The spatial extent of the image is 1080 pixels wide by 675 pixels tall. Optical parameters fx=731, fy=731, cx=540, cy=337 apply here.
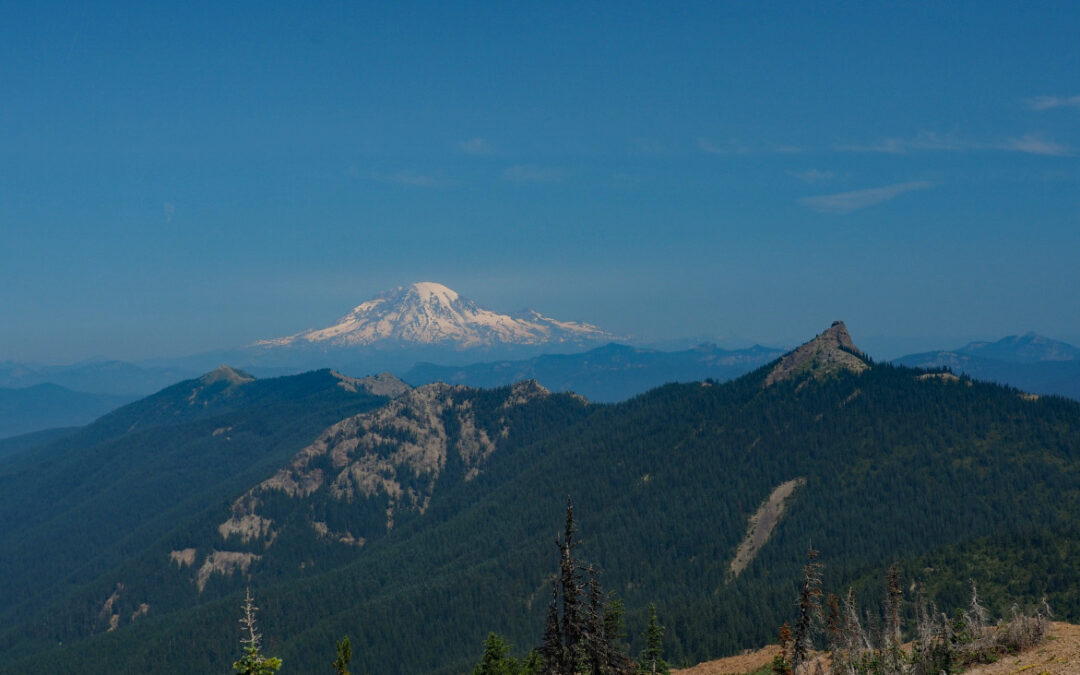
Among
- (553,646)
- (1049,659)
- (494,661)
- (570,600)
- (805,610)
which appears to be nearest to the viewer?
(570,600)

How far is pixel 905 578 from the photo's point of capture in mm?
146625

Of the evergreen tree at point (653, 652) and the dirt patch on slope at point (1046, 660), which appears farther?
the evergreen tree at point (653, 652)

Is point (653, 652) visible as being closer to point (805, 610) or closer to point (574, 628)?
point (805, 610)

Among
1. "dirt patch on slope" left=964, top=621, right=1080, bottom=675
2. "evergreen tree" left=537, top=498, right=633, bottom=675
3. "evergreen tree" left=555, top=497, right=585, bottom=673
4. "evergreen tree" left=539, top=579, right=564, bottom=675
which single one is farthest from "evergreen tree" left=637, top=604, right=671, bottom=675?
"dirt patch on slope" left=964, top=621, right=1080, bottom=675

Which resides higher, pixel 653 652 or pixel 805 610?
pixel 805 610

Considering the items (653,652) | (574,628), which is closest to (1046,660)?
(653,652)

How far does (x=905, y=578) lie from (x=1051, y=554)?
26.5 m

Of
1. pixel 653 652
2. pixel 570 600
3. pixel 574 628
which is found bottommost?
pixel 653 652

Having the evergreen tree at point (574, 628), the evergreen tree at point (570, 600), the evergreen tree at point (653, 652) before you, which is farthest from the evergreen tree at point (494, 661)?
the evergreen tree at point (570, 600)

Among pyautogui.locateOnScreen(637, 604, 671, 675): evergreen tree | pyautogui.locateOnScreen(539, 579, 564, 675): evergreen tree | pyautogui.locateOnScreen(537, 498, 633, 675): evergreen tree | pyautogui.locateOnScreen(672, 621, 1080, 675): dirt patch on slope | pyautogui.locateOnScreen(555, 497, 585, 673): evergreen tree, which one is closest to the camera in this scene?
pyautogui.locateOnScreen(555, 497, 585, 673): evergreen tree

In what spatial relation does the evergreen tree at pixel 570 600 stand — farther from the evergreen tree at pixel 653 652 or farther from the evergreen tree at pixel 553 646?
the evergreen tree at pixel 653 652

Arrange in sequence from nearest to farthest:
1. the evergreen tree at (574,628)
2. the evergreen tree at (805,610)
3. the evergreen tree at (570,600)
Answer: the evergreen tree at (570,600) < the evergreen tree at (574,628) < the evergreen tree at (805,610)

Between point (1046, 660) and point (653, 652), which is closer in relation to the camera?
point (1046, 660)

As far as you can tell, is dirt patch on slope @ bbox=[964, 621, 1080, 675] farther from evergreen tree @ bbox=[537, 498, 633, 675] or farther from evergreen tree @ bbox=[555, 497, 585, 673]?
evergreen tree @ bbox=[555, 497, 585, 673]
